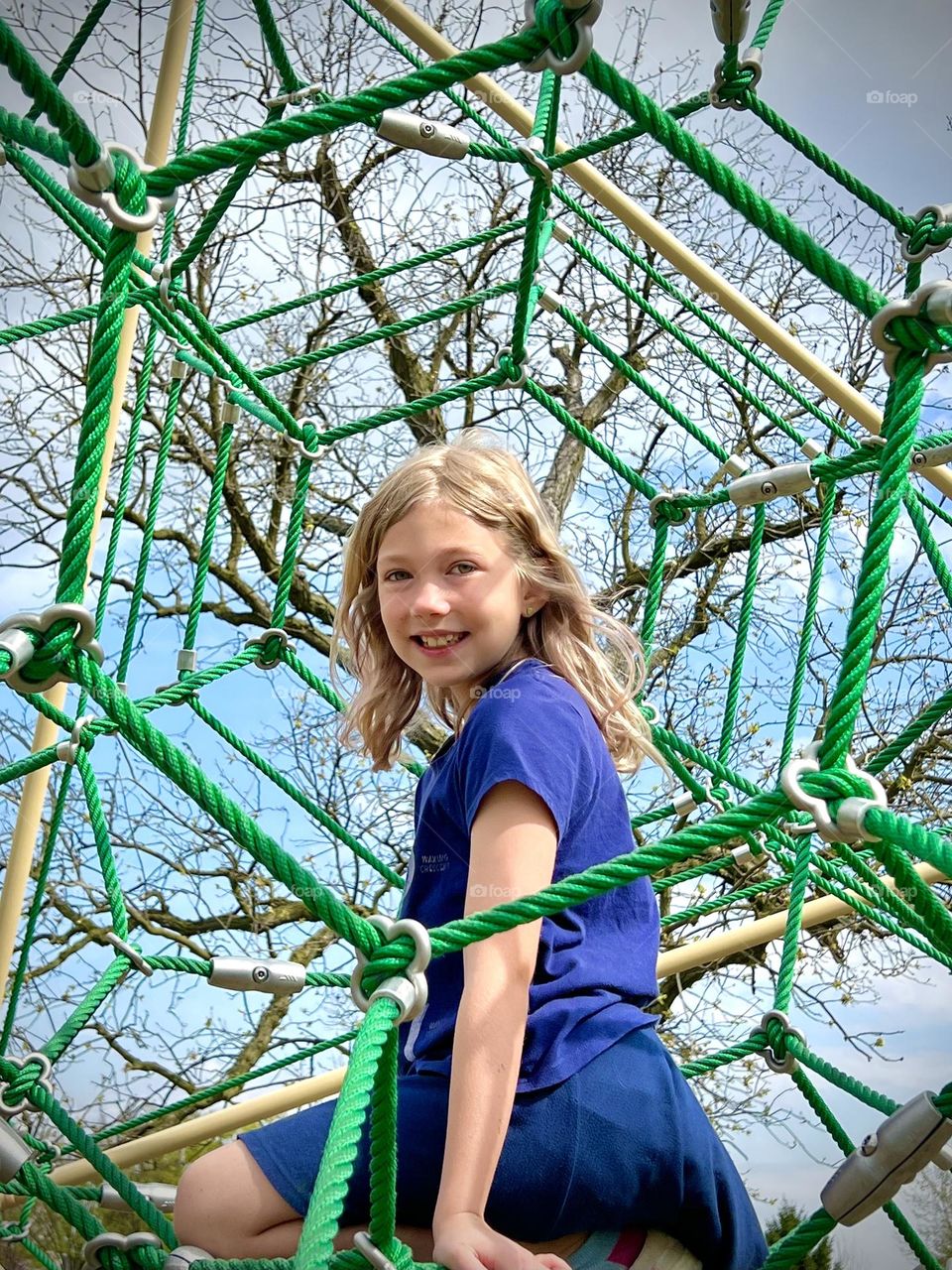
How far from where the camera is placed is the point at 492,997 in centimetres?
69

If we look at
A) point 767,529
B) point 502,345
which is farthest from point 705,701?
point 502,345

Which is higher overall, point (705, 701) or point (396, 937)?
Result: point (705, 701)

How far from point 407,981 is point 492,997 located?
0.33 ft

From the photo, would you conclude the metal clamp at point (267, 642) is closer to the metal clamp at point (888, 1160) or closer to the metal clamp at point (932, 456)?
the metal clamp at point (932, 456)

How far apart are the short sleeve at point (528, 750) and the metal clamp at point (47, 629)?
23 centimetres

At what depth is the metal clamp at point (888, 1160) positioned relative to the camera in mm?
661

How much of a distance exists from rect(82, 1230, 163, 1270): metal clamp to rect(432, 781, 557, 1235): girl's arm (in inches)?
9.2

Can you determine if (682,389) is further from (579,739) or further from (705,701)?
(579,739)

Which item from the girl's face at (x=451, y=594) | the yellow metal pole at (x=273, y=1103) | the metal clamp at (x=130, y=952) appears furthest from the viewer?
the yellow metal pole at (x=273, y=1103)

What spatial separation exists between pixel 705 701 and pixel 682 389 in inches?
29.6

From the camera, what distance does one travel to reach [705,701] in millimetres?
2881

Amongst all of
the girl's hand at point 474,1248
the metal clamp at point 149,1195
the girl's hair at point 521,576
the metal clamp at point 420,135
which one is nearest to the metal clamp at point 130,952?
the metal clamp at point 149,1195

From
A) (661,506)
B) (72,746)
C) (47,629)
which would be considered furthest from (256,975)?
(661,506)

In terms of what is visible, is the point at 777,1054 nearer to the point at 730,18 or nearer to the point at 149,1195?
the point at 149,1195
